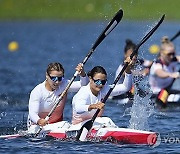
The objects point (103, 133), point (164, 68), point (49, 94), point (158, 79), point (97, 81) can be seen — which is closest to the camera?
point (103, 133)

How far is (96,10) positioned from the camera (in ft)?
240

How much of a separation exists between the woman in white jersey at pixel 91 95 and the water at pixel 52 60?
25.3 inches

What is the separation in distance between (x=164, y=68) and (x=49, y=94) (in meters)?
6.28

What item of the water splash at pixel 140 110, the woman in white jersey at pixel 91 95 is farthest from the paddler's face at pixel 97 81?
the water splash at pixel 140 110

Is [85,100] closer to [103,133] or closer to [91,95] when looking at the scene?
[91,95]

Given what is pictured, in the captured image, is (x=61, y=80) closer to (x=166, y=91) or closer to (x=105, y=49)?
(x=166, y=91)

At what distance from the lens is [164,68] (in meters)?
21.2

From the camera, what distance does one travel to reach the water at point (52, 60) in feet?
47.3

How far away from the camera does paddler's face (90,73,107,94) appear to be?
14.9 metres

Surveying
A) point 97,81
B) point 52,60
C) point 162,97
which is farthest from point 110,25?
point 52,60

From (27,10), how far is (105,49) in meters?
30.7

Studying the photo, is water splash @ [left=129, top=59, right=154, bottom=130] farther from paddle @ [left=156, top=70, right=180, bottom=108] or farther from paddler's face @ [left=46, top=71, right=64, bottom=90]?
paddler's face @ [left=46, top=71, right=64, bottom=90]

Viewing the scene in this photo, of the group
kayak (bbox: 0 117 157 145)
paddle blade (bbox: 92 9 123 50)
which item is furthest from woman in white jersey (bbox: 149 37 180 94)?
kayak (bbox: 0 117 157 145)

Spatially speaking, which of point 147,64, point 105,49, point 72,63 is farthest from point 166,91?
point 105,49
